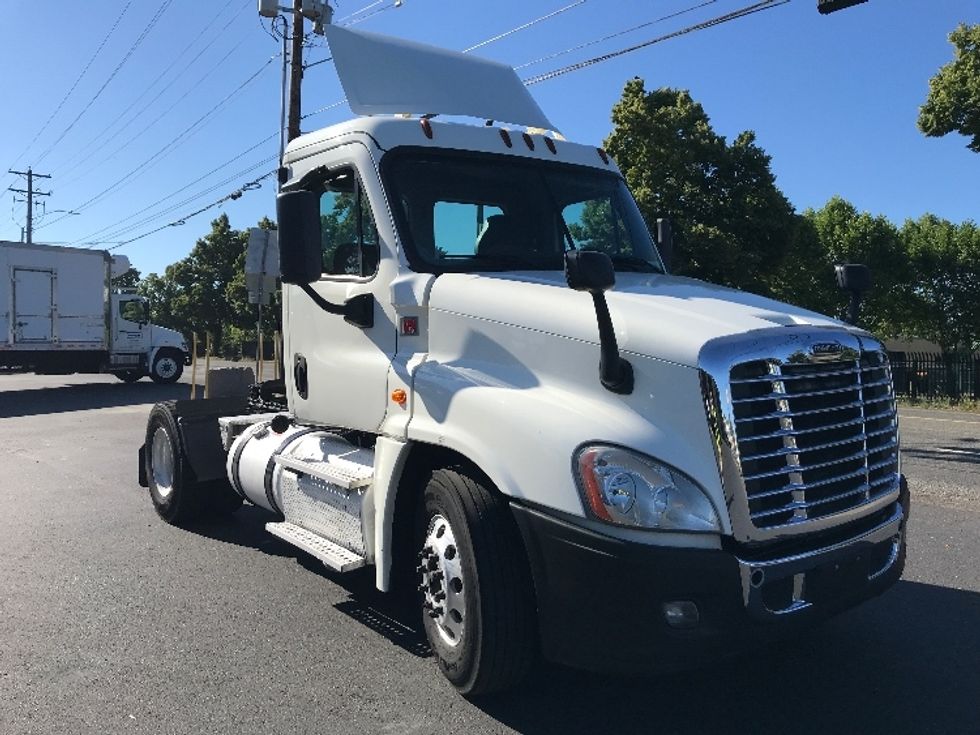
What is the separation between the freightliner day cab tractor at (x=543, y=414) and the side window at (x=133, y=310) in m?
22.9

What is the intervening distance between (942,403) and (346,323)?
2423 centimetres

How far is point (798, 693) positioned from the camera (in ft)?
11.9

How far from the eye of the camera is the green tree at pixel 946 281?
1736 inches

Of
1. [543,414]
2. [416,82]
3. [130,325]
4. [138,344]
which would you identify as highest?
[416,82]

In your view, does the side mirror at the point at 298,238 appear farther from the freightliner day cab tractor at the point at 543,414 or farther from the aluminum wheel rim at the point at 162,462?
the aluminum wheel rim at the point at 162,462

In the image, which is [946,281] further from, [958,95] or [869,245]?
[958,95]

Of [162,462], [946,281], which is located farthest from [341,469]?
[946,281]

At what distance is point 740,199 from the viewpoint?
23.4 m

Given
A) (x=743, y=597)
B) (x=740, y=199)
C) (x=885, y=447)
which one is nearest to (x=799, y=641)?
(x=885, y=447)

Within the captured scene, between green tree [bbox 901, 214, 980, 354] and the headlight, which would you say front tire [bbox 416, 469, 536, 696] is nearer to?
the headlight

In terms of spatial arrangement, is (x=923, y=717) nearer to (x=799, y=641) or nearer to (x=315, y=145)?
(x=799, y=641)

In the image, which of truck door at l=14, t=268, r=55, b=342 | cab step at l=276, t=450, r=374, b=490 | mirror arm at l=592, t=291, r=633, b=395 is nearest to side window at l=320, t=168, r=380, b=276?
cab step at l=276, t=450, r=374, b=490

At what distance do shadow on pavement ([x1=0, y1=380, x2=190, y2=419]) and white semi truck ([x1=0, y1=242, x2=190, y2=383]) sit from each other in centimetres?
79

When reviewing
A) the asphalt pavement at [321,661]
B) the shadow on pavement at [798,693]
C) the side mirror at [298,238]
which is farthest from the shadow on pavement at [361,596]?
the side mirror at [298,238]
